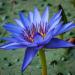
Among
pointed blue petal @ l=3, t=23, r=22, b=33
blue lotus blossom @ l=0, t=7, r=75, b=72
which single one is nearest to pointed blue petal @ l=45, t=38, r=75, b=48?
blue lotus blossom @ l=0, t=7, r=75, b=72

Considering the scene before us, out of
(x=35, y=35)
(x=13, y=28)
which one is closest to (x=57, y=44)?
(x=35, y=35)

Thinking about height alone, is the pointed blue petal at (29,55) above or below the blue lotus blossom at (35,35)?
below

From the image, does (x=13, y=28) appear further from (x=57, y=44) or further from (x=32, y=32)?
(x=57, y=44)

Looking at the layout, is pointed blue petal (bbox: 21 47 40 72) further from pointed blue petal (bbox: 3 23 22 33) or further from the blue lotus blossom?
pointed blue petal (bbox: 3 23 22 33)

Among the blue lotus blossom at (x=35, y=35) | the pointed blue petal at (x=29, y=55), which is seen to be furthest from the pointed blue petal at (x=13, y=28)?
the pointed blue petal at (x=29, y=55)

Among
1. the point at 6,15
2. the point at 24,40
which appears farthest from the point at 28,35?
the point at 6,15

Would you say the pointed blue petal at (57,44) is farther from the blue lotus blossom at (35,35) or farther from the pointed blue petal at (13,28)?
the pointed blue petal at (13,28)

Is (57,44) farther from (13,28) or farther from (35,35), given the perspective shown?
(13,28)

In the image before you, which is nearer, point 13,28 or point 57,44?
point 57,44
